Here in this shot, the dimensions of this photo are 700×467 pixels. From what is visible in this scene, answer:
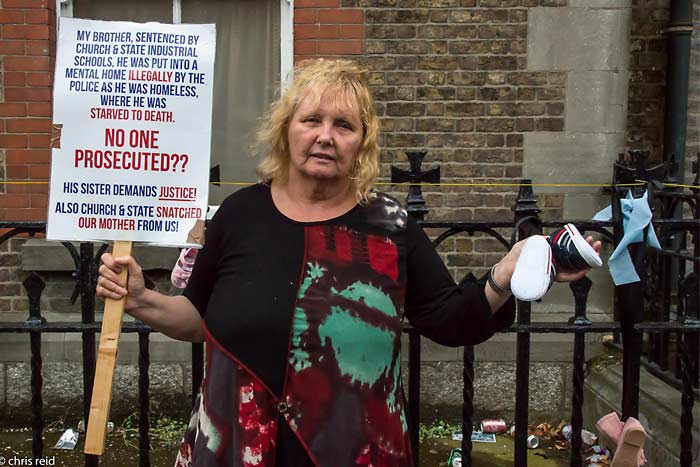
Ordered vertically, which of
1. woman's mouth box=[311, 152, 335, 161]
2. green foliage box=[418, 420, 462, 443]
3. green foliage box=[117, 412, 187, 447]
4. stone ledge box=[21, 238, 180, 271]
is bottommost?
green foliage box=[117, 412, 187, 447]

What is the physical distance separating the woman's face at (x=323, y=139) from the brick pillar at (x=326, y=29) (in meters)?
3.05

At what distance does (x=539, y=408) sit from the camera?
15.9ft

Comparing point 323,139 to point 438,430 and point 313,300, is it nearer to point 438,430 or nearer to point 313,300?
point 313,300

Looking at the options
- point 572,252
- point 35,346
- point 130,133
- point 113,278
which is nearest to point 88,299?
point 35,346

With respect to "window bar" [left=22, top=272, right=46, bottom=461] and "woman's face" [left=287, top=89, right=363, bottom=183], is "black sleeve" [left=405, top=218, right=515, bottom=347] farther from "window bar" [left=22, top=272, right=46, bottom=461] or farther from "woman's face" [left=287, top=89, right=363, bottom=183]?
"window bar" [left=22, top=272, right=46, bottom=461]

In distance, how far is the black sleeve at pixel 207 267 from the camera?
199 cm

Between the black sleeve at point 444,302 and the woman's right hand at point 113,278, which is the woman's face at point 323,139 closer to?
the black sleeve at point 444,302

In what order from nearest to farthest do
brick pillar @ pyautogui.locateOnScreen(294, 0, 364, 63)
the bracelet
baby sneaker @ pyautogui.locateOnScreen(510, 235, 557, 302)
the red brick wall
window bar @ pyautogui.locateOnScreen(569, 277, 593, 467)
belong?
baby sneaker @ pyautogui.locateOnScreen(510, 235, 557, 302), the bracelet, window bar @ pyautogui.locateOnScreen(569, 277, 593, 467), brick pillar @ pyautogui.locateOnScreen(294, 0, 364, 63), the red brick wall

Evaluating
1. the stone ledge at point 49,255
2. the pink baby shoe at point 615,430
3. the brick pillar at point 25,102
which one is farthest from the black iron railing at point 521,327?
the brick pillar at point 25,102

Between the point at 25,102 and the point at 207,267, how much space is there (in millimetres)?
3452

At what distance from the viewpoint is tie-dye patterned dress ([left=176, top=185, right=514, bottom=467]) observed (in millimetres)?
1815

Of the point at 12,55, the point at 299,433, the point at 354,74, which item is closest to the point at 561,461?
the point at 299,433

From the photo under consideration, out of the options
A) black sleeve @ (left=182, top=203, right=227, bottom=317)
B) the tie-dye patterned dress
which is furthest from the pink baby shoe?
black sleeve @ (left=182, top=203, right=227, bottom=317)

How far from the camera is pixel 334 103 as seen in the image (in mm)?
1930
